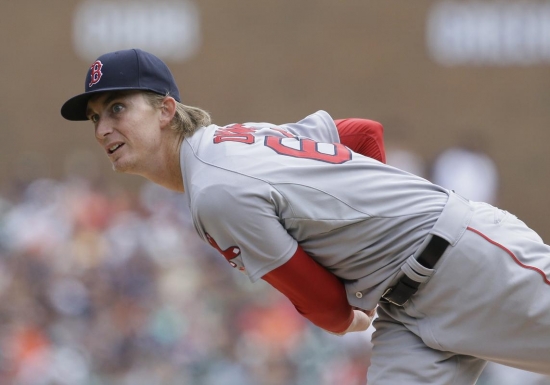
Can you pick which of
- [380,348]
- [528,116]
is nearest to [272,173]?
[380,348]

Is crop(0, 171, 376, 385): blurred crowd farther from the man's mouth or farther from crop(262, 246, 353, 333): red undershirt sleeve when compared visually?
the man's mouth

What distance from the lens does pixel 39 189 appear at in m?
7.43

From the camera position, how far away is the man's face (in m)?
2.74

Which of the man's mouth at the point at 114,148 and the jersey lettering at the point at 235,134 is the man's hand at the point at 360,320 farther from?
the man's mouth at the point at 114,148

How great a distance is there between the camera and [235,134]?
2746mm

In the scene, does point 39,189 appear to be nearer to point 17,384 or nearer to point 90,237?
point 90,237

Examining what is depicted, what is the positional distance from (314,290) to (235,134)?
56 centimetres

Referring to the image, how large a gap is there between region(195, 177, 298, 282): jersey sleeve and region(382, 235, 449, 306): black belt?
0.36 metres

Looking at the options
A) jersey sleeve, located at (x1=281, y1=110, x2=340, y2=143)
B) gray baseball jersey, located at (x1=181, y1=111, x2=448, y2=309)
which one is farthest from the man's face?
jersey sleeve, located at (x1=281, y1=110, x2=340, y2=143)

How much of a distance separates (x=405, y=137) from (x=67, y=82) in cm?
319

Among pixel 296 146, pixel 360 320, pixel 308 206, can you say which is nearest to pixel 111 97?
pixel 296 146

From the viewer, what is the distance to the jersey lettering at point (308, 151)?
8.65 ft

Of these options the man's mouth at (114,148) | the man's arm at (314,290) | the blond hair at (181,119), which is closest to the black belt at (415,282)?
the man's arm at (314,290)

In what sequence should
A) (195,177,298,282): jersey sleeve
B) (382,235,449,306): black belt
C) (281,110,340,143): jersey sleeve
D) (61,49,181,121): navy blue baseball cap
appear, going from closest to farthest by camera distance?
(195,177,298,282): jersey sleeve
(382,235,449,306): black belt
(61,49,181,121): navy blue baseball cap
(281,110,340,143): jersey sleeve
